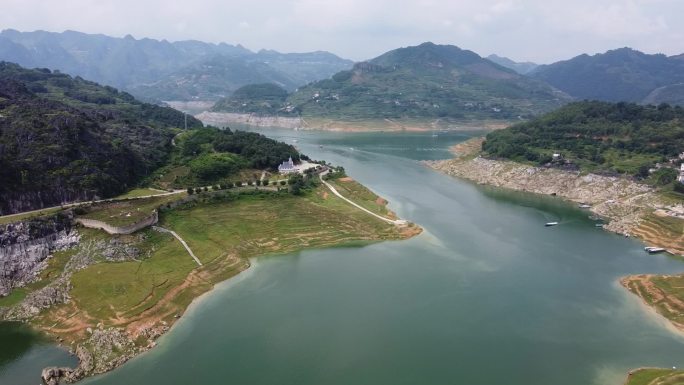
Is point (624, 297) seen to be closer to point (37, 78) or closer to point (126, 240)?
point (126, 240)

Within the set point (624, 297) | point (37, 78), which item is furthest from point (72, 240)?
point (37, 78)

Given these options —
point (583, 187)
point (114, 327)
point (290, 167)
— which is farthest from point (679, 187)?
point (114, 327)

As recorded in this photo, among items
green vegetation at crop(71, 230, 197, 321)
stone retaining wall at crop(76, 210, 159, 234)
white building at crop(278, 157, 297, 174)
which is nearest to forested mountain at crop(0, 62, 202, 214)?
stone retaining wall at crop(76, 210, 159, 234)

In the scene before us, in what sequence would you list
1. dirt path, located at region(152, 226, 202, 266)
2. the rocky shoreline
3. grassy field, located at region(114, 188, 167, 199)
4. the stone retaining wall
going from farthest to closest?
the rocky shoreline < grassy field, located at region(114, 188, 167, 199) < dirt path, located at region(152, 226, 202, 266) < the stone retaining wall

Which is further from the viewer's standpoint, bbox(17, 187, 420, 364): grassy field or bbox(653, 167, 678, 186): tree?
bbox(653, 167, 678, 186): tree

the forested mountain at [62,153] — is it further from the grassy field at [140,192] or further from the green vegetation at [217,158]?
the green vegetation at [217,158]

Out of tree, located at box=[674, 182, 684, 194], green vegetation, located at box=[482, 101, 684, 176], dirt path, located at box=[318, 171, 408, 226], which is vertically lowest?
dirt path, located at box=[318, 171, 408, 226]

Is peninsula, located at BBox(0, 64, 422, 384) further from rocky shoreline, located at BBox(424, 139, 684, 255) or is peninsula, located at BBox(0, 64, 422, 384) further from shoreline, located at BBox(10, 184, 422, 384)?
rocky shoreline, located at BBox(424, 139, 684, 255)
